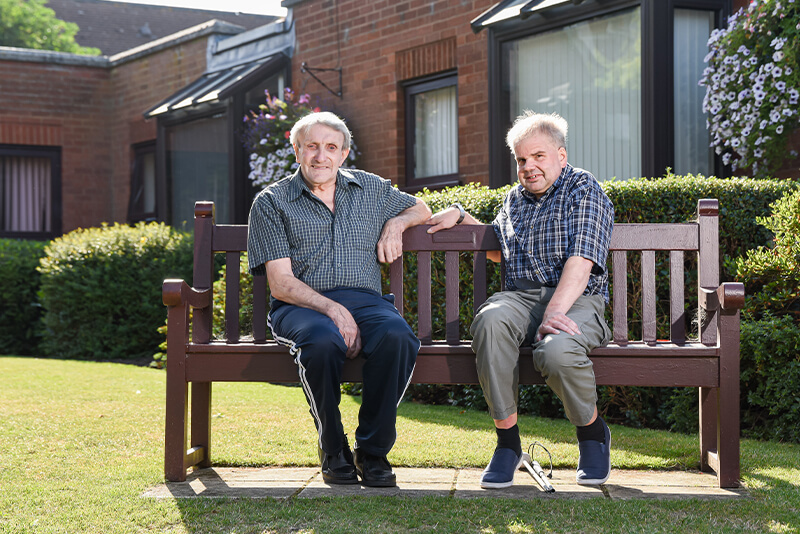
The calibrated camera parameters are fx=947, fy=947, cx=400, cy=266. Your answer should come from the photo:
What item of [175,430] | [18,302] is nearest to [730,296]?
[175,430]

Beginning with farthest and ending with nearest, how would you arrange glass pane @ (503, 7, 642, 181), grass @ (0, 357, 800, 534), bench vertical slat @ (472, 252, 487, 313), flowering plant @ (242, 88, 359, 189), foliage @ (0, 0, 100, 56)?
foliage @ (0, 0, 100, 56), flowering plant @ (242, 88, 359, 189), glass pane @ (503, 7, 642, 181), bench vertical slat @ (472, 252, 487, 313), grass @ (0, 357, 800, 534)

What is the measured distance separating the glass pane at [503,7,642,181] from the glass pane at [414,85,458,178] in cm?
119

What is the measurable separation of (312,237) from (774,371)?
2352 mm

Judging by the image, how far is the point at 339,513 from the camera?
10.2 ft

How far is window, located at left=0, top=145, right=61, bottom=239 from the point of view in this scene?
14.1 meters

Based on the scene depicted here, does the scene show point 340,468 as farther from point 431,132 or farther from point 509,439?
point 431,132

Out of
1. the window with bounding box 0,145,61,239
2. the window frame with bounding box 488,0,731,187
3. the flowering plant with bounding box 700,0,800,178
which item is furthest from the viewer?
the window with bounding box 0,145,61,239

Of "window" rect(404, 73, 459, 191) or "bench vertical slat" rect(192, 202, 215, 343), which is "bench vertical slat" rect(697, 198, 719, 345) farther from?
"window" rect(404, 73, 459, 191)

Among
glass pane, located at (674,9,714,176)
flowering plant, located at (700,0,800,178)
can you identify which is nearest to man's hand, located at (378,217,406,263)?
flowering plant, located at (700,0,800,178)

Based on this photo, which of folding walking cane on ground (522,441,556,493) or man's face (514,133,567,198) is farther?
man's face (514,133,567,198)

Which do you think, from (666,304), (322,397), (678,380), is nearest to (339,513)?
(322,397)

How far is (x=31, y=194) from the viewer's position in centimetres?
1423

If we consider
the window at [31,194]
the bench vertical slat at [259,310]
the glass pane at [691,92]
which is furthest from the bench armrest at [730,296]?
the window at [31,194]

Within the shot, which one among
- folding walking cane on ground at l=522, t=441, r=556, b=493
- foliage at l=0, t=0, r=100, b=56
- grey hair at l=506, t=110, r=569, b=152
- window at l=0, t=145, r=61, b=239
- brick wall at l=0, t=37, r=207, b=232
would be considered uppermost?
foliage at l=0, t=0, r=100, b=56
